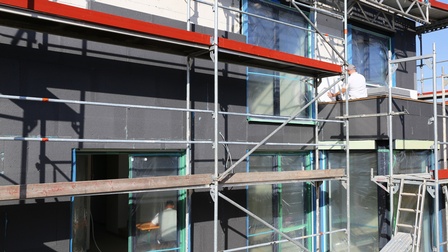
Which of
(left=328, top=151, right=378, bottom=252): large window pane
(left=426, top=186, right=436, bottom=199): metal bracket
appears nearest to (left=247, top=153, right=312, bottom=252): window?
(left=328, top=151, right=378, bottom=252): large window pane

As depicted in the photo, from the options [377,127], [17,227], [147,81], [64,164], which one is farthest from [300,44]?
[17,227]

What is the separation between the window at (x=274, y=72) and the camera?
7336mm

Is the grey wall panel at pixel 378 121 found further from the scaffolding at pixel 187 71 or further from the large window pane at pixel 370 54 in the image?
the large window pane at pixel 370 54

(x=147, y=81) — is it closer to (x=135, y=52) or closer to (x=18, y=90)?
(x=135, y=52)

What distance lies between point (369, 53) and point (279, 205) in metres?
4.90

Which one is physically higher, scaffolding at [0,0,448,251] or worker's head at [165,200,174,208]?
scaffolding at [0,0,448,251]

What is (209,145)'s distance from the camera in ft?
20.7

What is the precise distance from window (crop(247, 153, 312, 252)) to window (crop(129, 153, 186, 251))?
57.6 inches

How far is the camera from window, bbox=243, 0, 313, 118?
7336 millimetres

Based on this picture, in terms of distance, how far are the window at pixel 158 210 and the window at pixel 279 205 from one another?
1464 mm

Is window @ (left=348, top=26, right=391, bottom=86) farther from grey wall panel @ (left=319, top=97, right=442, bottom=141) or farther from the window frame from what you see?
grey wall panel @ (left=319, top=97, right=442, bottom=141)

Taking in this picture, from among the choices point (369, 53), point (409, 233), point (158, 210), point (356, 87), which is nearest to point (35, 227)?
point (158, 210)

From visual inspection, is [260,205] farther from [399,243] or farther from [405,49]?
[405,49]

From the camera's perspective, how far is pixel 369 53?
32.3 feet
